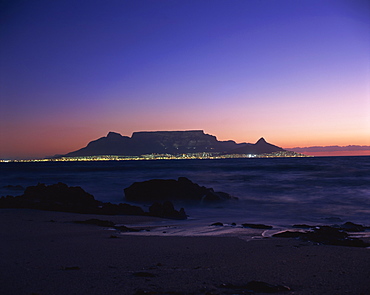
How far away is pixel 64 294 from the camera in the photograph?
3240 millimetres

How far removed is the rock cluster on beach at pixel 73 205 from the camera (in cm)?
1059

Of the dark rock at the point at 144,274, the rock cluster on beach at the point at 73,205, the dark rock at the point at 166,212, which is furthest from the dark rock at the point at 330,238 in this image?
the rock cluster on beach at the point at 73,205

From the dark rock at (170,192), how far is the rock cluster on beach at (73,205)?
314 cm

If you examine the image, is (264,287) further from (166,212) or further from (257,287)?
(166,212)

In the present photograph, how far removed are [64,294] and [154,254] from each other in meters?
1.87

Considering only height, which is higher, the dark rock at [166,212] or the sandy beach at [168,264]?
the sandy beach at [168,264]

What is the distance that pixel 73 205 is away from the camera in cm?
1162

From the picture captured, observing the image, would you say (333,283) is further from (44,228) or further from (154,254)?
(44,228)

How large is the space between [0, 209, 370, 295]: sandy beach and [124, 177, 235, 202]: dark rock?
8754 mm

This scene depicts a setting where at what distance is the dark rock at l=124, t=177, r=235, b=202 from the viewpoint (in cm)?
1525

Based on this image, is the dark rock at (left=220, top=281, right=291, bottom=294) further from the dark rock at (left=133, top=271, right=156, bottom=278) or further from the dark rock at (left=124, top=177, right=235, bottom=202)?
the dark rock at (left=124, top=177, right=235, bottom=202)

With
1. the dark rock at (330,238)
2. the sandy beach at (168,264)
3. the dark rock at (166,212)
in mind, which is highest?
the sandy beach at (168,264)

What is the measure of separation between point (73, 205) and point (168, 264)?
8141 millimetres

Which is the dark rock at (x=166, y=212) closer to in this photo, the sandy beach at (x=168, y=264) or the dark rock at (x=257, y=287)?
the sandy beach at (x=168, y=264)
